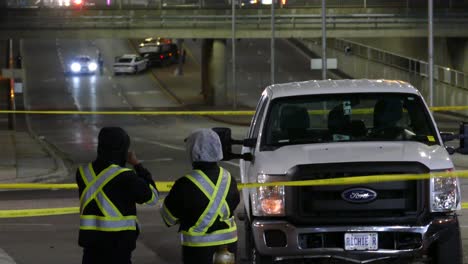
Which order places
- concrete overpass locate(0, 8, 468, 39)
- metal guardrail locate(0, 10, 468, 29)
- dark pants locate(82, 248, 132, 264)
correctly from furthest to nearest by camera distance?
1. metal guardrail locate(0, 10, 468, 29)
2. concrete overpass locate(0, 8, 468, 39)
3. dark pants locate(82, 248, 132, 264)

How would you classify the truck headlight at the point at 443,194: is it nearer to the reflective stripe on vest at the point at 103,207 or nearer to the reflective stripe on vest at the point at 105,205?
the reflective stripe on vest at the point at 103,207

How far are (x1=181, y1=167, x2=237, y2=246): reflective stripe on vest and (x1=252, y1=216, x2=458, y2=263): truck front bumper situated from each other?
5.88 feet

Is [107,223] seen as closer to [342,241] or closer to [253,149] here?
[342,241]

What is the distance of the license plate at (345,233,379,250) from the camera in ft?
33.2

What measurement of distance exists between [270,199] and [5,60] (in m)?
70.9

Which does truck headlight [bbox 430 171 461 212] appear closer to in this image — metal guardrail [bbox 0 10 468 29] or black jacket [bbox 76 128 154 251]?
black jacket [bbox 76 128 154 251]

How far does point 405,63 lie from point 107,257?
5441 centimetres

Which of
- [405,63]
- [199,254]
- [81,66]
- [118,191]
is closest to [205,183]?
[199,254]

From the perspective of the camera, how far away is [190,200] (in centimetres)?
836

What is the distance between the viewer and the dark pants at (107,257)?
8.20 m

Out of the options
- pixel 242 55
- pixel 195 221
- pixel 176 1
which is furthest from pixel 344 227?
pixel 242 55

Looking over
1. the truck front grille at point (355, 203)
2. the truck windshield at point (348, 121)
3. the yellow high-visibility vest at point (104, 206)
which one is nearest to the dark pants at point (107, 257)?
the yellow high-visibility vest at point (104, 206)

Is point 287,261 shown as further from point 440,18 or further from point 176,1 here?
point 176,1

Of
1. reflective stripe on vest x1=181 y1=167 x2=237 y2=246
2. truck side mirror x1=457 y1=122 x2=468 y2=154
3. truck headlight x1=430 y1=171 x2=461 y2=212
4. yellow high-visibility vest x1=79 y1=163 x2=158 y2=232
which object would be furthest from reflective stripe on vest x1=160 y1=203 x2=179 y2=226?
truck side mirror x1=457 y1=122 x2=468 y2=154
